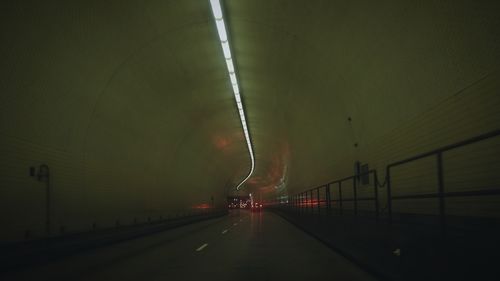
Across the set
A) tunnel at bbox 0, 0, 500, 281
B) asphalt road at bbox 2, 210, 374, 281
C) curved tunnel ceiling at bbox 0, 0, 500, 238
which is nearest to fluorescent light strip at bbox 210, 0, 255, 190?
tunnel at bbox 0, 0, 500, 281

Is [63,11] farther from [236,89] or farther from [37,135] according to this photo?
[236,89]

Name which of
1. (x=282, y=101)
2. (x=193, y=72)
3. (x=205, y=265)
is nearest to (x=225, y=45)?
(x=193, y=72)

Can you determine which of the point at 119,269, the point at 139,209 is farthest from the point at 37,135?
the point at 139,209

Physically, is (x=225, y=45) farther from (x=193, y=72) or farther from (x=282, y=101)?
(x=282, y=101)

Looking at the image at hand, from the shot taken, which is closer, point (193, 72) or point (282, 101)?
point (193, 72)

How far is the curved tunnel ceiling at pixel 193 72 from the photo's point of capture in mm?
10438

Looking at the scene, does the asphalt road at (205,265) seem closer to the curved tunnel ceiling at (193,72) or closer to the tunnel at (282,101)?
the tunnel at (282,101)

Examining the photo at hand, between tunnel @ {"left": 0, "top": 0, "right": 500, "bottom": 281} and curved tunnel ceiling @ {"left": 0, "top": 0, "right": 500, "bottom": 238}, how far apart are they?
56 mm

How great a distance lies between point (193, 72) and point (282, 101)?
6.17 m

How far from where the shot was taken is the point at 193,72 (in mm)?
22578

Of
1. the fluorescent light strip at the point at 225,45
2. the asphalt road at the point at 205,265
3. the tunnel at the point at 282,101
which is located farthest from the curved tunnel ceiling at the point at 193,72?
the asphalt road at the point at 205,265

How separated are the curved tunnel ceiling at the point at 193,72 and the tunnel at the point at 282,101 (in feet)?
0.18

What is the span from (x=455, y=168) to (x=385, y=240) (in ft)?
6.37

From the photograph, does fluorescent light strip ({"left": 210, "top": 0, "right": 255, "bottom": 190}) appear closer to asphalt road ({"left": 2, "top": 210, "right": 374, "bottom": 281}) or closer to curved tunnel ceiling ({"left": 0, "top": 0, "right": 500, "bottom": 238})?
curved tunnel ceiling ({"left": 0, "top": 0, "right": 500, "bottom": 238})
